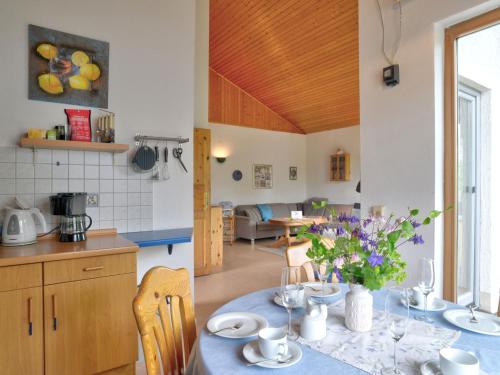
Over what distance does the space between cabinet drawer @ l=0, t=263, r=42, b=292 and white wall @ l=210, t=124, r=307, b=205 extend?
5.80 m

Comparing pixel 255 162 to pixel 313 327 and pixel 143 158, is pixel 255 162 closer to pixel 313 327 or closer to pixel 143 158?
pixel 143 158

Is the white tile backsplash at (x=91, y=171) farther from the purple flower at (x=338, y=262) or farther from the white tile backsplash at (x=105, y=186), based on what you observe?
the purple flower at (x=338, y=262)

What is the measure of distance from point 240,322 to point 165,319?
0.91ft

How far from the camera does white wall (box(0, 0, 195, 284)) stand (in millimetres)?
2082

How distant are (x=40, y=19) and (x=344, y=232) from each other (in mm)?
2470

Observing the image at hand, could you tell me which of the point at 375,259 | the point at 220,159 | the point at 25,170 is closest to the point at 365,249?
the point at 375,259

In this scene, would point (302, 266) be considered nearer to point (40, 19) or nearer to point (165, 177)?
point (165, 177)

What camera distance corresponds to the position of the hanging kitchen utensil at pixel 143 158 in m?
2.48

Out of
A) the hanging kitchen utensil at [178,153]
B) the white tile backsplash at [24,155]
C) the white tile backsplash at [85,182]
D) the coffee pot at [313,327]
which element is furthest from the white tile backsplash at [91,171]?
the coffee pot at [313,327]

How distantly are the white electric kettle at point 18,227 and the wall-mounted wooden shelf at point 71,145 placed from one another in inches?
16.6

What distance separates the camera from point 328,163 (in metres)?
8.55

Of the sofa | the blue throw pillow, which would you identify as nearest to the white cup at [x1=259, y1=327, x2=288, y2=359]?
the sofa

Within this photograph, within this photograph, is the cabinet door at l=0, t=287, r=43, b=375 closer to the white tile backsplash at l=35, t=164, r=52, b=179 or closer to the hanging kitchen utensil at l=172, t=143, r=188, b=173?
the white tile backsplash at l=35, t=164, r=52, b=179

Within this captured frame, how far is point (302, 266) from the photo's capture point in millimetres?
1848
